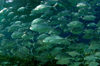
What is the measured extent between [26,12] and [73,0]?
3.10 meters

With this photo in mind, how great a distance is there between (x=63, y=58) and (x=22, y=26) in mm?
2999

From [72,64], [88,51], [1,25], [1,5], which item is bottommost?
[72,64]

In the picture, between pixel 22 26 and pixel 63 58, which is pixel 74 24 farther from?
pixel 22 26

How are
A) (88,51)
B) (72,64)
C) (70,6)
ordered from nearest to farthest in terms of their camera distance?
(72,64)
(88,51)
(70,6)

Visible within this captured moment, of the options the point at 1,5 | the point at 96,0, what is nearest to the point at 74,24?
the point at 96,0

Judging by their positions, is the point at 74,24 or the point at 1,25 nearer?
the point at 74,24

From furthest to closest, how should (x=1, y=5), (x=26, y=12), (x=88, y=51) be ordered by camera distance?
(x=1, y=5) < (x=26, y=12) < (x=88, y=51)

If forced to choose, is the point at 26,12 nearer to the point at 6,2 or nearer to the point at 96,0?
the point at 6,2

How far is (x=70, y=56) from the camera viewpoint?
5.50 meters

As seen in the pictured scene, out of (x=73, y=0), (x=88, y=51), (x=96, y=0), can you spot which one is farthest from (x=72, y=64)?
(x=96, y=0)

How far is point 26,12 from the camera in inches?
390

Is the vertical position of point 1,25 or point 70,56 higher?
point 1,25

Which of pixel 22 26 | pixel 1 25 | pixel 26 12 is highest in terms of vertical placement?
pixel 26 12

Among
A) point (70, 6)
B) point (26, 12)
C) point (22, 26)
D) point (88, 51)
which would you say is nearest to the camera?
point (88, 51)
